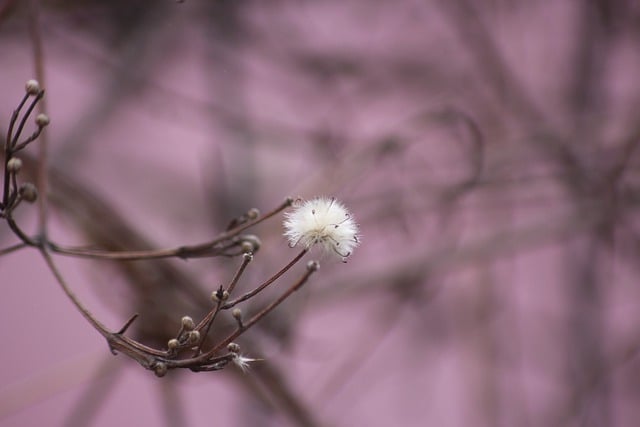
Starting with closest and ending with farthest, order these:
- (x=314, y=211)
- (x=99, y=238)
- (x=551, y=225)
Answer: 1. (x=314, y=211)
2. (x=99, y=238)
3. (x=551, y=225)

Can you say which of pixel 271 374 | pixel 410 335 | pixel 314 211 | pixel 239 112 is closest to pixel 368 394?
pixel 410 335

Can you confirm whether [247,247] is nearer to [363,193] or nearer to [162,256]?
[162,256]

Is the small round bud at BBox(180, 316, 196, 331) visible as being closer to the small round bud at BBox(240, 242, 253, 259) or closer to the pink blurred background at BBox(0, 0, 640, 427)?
the small round bud at BBox(240, 242, 253, 259)

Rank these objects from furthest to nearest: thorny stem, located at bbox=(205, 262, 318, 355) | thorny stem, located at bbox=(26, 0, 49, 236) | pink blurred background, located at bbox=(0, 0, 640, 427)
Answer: pink blurred background, located at bbox=(0, 0, 640, 427) < thorny stem, located at bbox=(26, 0, 49, 236) < thorny stem, located at bbox=(205, 262, 318, 355)

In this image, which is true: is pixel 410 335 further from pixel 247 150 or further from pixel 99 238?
pixel 99 238

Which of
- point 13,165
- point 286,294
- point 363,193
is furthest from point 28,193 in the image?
point 363,193

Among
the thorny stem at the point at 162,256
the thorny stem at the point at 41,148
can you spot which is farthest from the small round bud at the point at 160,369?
the thorny stem at the point at 41,148

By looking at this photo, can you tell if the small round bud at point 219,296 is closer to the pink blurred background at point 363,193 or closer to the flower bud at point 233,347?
the flower bud at point 233,347

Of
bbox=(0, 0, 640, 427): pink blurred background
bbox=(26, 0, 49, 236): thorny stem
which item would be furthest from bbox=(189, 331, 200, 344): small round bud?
bbox=(0, 0, 640, 427): pink blurred background
